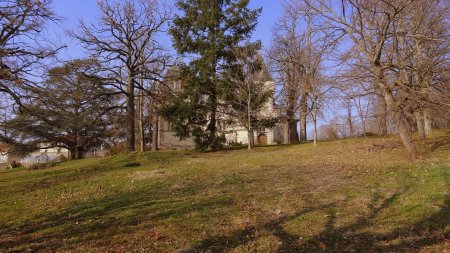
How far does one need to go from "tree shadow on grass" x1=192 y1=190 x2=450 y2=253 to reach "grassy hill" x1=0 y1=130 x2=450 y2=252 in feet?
0.05

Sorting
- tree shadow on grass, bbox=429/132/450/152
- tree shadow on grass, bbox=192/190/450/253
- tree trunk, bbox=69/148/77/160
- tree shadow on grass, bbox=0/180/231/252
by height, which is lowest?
tree shadow on grass, bbox=192/190/450/253

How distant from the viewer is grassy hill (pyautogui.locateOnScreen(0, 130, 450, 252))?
651cm

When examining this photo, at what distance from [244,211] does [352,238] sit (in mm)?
2550

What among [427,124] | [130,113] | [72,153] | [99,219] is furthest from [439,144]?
[72,153]

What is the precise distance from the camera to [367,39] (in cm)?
1506

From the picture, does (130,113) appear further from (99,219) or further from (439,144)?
(99,219)

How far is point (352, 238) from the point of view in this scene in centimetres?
647

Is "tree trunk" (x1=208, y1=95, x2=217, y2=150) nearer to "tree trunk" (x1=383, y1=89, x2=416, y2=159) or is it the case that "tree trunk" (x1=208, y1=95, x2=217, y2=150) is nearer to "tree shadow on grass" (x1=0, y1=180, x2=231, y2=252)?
"tree trunk" (x1=383, y1=89, x2=416, y2=159)

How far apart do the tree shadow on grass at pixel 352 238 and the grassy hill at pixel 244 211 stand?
0.02 m

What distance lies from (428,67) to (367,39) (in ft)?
8.31

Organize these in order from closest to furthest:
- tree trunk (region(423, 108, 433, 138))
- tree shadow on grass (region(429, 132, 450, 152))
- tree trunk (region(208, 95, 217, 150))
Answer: tree shadow on grass (region(429, 132, 450, 152)) → tree trunk (region(423, 108, 433, 138)) → tree trunk (region(208, 95, 217, 150))

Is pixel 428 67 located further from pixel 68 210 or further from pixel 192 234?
pixel 68 210

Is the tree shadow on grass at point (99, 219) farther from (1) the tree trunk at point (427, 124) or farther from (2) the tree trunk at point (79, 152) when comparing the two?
(2) the tree trunk at point (79, 152)

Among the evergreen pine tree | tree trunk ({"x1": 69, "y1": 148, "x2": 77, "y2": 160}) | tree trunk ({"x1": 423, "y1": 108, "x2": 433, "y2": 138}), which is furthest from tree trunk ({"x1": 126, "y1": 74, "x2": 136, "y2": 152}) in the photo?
tree trunk ({"x1": 69, "y1": 148, "x2": 77, "y2": 160})
